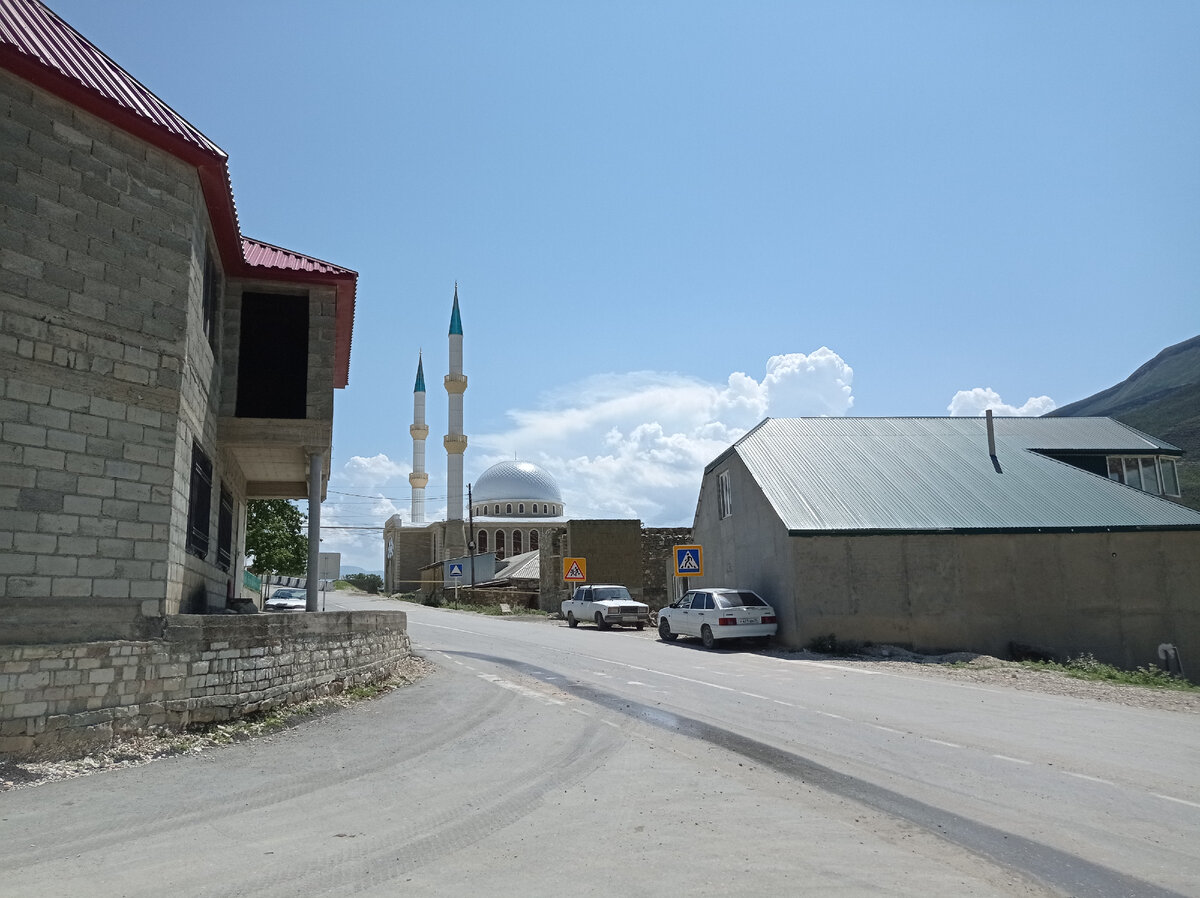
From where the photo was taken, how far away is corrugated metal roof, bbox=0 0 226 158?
8836 mm

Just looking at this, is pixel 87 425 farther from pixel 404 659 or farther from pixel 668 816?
pixel 404 659

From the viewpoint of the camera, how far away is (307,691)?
11539 millimetres

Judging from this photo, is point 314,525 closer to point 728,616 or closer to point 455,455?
point 728,616

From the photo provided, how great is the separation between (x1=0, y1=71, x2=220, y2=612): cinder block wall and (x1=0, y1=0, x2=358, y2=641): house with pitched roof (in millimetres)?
15

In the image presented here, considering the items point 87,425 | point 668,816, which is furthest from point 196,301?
point 668,816

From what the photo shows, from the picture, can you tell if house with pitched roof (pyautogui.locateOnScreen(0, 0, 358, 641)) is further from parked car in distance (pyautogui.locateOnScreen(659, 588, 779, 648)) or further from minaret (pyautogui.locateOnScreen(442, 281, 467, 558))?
minaret (pyautogui.locateOnScreen(442, 281, 467, 558))

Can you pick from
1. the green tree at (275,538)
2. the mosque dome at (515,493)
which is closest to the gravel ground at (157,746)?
the green tree at (275,538)

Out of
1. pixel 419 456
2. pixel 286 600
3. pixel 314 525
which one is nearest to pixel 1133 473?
pixel 314 525

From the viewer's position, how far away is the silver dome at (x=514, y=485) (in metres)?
85.2

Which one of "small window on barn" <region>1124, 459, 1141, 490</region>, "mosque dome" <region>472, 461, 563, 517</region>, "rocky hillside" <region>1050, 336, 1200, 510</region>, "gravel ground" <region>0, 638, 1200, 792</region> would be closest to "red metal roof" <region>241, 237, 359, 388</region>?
"gravel ground" <region>0, 638, 1200, 792</region>

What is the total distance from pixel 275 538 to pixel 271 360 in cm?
3167

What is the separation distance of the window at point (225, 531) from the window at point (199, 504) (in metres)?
1.64

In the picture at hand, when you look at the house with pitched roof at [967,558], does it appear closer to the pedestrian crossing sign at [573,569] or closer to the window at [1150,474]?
the window at [1150,474]

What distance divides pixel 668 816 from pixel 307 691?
6.83 metres
